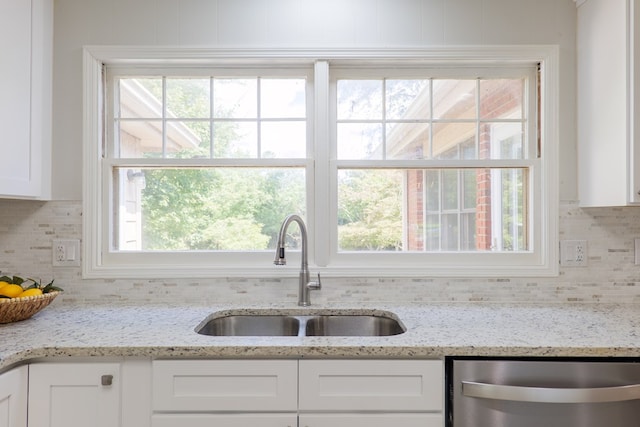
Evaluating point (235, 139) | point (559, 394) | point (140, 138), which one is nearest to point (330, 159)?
point (235, 139)

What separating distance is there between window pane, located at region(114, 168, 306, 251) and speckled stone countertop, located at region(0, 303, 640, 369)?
0.40m

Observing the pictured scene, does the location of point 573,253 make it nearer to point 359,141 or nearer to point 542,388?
point 542,388

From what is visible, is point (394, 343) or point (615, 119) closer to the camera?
point (394, 343)

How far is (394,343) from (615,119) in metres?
1.27

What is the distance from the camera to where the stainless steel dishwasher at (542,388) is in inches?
50.6

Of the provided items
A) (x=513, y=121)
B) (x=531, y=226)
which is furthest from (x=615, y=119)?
(x=531, y=226)

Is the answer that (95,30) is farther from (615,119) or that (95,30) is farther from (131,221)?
(615,119)

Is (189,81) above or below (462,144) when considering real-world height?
above

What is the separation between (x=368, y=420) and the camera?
4.28 feet

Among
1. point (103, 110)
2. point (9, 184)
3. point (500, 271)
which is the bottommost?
point (500, 271)

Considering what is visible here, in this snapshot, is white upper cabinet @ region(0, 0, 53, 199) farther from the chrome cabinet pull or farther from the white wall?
the chrome cabinet pull

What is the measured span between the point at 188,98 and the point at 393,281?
1314mm

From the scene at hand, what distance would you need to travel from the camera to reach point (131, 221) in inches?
79.4

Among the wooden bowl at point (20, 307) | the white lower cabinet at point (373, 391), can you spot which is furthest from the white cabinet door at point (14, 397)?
the white lower cabinet at point (373, 391)
